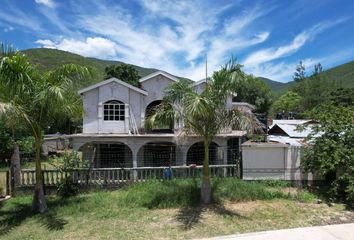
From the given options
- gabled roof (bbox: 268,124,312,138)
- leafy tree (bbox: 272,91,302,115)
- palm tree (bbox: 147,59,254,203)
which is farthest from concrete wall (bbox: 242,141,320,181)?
leafy tree (bbox: 272,91,302,115)

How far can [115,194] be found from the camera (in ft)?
37.3

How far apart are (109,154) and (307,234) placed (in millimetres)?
14896

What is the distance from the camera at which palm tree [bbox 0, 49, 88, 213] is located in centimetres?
866

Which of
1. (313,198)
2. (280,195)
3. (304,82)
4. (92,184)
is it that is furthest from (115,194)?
(304,82)

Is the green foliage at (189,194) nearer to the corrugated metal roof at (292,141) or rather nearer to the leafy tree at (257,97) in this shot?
the corrugated metal roof at (292,141)

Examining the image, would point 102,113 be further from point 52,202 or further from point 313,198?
point 313,198

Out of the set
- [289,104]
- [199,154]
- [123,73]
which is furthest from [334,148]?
[289,104]

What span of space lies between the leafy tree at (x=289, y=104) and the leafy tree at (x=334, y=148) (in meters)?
44.3

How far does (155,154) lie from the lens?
19.6m

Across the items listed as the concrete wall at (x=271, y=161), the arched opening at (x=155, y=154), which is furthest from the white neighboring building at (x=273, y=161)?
the arched opening at (x=155, y=154)

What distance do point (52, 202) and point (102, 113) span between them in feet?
25.8

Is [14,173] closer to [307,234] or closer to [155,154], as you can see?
[155,154]

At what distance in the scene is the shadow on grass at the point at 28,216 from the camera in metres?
8.47

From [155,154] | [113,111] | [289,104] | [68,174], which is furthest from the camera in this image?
[289,104]
